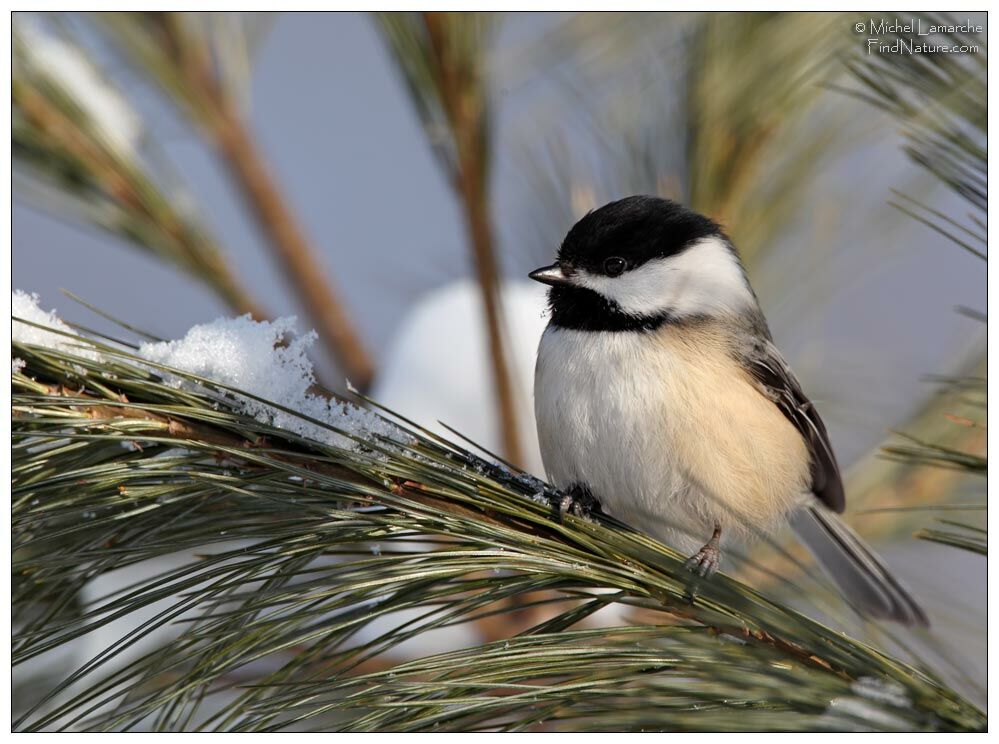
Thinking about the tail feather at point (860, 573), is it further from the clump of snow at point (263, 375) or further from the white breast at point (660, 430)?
the clump of snow at point (263, 375)

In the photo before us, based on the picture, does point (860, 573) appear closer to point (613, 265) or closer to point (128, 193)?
point (613, 265)

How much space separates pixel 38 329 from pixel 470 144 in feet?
1.56

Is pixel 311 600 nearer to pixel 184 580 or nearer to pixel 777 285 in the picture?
pixel 184 580

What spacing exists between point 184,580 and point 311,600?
10cm

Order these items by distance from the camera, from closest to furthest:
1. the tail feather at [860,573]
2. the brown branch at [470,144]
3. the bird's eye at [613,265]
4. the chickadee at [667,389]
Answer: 1. the brown branch at [470,144]
2. the chickadee at [667,389]
3. the bird's eye at [613,265]
4. the tail feather at [860,573]

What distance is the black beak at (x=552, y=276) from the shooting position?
114 cm

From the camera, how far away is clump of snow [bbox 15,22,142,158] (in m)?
1.04

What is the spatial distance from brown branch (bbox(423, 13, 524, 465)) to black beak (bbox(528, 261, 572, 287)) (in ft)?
0.48

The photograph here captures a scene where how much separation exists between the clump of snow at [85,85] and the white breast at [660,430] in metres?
0.60

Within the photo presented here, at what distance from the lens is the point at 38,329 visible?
685mm

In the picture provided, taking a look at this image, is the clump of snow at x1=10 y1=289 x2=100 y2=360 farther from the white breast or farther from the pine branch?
the white breast

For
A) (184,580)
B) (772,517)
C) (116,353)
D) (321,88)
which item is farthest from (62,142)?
(321,88)

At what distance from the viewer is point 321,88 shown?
2.34 meters

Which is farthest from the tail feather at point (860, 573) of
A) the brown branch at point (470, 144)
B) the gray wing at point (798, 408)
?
the brown branch at point (470, 144)
